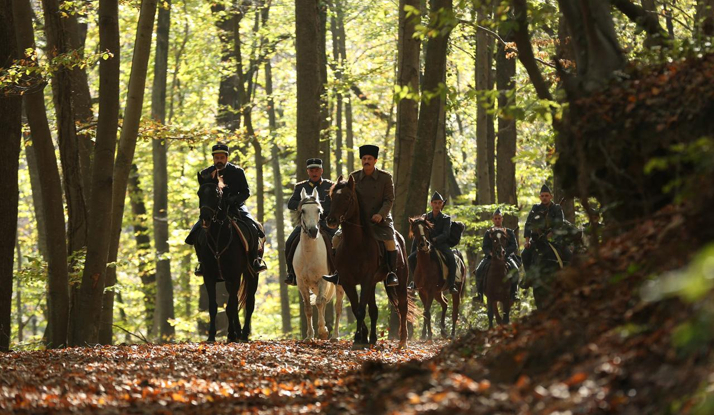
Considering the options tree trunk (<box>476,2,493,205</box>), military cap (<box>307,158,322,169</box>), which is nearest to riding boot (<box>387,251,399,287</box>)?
military cap (<box>307,158,322,169</box>)

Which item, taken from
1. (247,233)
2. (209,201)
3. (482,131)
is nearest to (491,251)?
(247,233)

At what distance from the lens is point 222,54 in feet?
113

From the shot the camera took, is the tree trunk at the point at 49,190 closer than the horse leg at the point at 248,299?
Yes

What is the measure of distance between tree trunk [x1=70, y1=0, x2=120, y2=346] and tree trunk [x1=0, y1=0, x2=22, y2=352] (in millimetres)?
1186

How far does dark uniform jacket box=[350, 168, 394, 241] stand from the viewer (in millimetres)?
14281

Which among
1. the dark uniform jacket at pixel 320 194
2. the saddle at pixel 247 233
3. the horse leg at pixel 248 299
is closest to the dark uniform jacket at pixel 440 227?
the dark uniform jacket at pixel 320 194

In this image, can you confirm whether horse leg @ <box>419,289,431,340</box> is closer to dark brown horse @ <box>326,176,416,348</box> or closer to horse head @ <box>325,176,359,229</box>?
dark brown horse @ <box>326,176,416,348</box>

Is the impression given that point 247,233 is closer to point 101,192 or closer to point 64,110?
point 101,192

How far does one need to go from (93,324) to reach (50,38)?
16.3 ft

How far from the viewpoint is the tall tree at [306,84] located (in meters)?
21.9

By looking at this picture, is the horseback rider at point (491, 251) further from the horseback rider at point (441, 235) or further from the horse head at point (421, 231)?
the horse head at point (421, 231)

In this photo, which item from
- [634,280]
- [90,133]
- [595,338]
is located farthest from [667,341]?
[90,133]

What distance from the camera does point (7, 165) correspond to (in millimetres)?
15148

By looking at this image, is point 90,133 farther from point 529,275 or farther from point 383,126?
point 383,126
